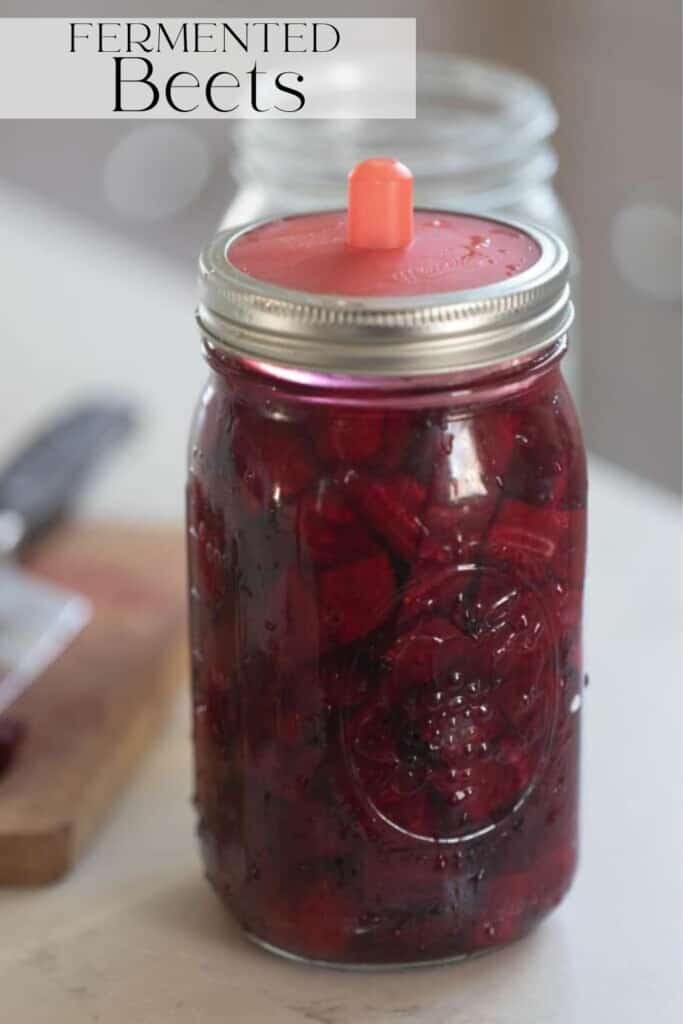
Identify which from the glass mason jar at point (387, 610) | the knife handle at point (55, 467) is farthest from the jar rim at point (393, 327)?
the knife handle at point (55, 467)

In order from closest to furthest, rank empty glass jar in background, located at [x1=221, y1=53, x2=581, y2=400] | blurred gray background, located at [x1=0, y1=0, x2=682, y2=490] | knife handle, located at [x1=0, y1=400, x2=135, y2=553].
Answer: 1. knife handle, located at [x1=0, y1=400, x2=135, y2=553]
2. empty glass jar in background, located at [x1=221, y1=53, x2=581, y2=400]
3. blurred gray background, located at [x1=0, y1=0, x2=682, y2=490]

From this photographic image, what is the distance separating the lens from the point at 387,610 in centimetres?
58

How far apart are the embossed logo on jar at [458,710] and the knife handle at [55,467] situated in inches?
15.0

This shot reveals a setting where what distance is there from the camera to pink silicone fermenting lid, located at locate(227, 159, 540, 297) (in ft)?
1.88

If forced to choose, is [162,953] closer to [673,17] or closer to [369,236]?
[369,236]

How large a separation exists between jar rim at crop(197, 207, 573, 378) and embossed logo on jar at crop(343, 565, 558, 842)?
78 millimetres

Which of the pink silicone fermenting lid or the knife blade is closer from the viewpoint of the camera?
the pink silicone fermenting lid

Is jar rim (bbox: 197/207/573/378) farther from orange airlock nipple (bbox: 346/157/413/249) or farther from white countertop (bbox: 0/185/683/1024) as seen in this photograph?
white countertop (bbox: 0/185/683/1024)

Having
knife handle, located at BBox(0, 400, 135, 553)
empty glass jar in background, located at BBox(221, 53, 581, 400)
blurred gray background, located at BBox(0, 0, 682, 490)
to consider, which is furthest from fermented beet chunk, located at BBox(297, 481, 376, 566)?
blurred gray background, located at BBox(0, 0, 682, 490)

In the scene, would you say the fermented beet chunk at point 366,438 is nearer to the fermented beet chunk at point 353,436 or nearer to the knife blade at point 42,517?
the fermented beet chunk at point 353,436

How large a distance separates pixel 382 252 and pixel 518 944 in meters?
0.28

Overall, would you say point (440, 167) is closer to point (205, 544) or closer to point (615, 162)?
point (205, 544)

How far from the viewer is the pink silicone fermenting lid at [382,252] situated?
572mm

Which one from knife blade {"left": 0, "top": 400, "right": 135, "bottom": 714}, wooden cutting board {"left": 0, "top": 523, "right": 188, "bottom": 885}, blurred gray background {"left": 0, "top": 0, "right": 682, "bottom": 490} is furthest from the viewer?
blurred gray background {"left": 0, "top": 0, "right": 682, "bottom": 490}
